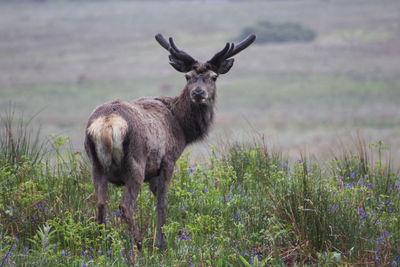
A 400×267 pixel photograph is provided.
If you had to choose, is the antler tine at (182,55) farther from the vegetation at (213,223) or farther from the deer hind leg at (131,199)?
the deer hind leg at (131,199)

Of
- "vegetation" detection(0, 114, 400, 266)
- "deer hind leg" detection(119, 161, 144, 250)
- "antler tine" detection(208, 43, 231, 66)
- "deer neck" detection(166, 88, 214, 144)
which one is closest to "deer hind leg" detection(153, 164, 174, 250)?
"vegetation" detection(0, 114, 400, 266)

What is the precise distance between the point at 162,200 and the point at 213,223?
908 millimetres

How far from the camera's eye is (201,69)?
7062 mm

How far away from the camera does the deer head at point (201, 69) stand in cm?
682

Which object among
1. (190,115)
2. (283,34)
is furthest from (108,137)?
(283,34)

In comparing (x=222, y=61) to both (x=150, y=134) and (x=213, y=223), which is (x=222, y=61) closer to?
(x=150, y=134)

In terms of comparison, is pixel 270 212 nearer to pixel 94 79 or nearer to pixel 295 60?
pixel 94 79

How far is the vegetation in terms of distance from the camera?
4.90 metres

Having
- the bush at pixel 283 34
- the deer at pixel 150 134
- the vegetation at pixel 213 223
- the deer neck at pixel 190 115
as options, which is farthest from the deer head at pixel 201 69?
the bush at pixel 283 34

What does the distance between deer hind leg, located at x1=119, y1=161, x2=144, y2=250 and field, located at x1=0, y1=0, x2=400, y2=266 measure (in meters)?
0.14

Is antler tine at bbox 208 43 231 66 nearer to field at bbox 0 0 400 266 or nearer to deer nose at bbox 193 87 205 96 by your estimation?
deer nose at bbox 193 87 205 96

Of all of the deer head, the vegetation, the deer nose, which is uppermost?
the deer head

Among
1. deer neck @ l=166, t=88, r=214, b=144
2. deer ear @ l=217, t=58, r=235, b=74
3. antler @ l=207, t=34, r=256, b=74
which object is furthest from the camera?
deer ear @ l=217, t=58, r=235, b=74

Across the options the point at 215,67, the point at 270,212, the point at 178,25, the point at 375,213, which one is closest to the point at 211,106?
the point at 215,67
